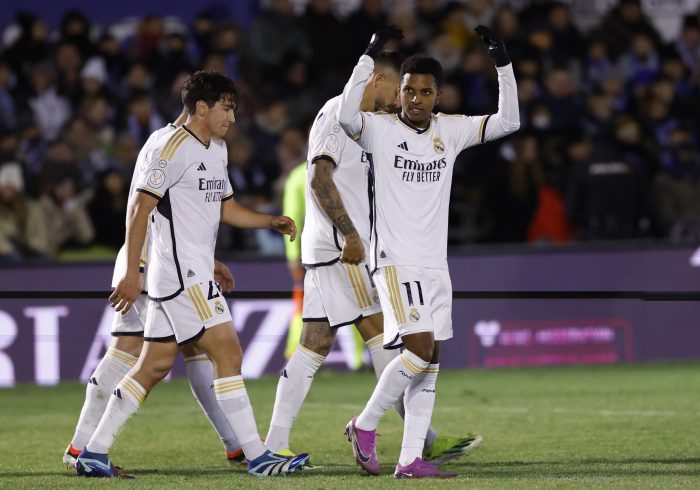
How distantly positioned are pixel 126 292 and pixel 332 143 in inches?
56.5

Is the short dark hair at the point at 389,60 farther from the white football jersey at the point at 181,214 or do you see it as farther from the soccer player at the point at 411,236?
the white football jersey at the point at 181,214

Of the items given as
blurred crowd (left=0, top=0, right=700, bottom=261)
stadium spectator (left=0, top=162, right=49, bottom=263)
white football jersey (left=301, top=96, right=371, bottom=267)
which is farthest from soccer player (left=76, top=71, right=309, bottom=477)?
stadium spectator (left=0, top=162, right=49, bottom=263)

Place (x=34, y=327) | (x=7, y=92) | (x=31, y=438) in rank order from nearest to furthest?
(x=31, y=438), (x=34, y=327), (x=7, y=92)

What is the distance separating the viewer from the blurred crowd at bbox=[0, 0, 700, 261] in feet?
49.3

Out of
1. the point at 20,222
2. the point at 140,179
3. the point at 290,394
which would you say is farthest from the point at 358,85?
the point at 20,222

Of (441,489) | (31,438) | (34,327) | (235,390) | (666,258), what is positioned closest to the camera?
(441,489)

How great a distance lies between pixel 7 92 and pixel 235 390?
10.4 metres

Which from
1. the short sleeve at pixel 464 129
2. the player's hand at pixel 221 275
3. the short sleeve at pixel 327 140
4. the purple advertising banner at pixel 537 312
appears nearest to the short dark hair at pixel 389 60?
the short sleeve at pixel 327 140

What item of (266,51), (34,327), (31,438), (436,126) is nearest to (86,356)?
(34,327)

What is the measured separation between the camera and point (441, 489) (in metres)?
6.50

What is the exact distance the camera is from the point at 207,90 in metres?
7.17

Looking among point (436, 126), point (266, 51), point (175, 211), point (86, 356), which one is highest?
point (266, 51)

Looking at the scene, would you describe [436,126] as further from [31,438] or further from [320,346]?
[31,438]

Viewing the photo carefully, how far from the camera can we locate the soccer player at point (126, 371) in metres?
7.59
